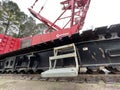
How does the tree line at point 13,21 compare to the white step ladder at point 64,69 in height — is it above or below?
above

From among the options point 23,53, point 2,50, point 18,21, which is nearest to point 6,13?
point 18,21

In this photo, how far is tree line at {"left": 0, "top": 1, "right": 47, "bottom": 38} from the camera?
3466 centimetres

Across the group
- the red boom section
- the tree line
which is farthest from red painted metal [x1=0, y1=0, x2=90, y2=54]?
the tree line

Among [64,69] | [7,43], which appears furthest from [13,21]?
[64,69]

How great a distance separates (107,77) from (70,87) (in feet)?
2.68

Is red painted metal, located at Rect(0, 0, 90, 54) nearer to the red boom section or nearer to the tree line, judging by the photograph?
the red boom section

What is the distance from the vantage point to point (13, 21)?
35719mm

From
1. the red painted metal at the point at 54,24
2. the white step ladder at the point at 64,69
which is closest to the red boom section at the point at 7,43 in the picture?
the red painted metal at the point at 54,24

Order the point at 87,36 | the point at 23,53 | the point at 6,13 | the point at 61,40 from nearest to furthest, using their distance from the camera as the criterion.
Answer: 1. the point at 87,36
2. the point at 61,40
3. the point at 23,53
4. the point at 6,13

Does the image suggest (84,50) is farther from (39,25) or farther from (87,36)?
(39,25)

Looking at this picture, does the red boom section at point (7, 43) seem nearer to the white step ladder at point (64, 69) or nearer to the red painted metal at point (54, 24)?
the red painted metal at point (54, 24)

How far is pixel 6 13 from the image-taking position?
35156 mm

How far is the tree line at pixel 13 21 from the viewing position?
3466cm

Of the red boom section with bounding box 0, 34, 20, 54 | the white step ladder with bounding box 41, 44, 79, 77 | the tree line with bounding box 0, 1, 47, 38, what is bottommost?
the white step ladder with bounding box 41, 44, 79, 77
